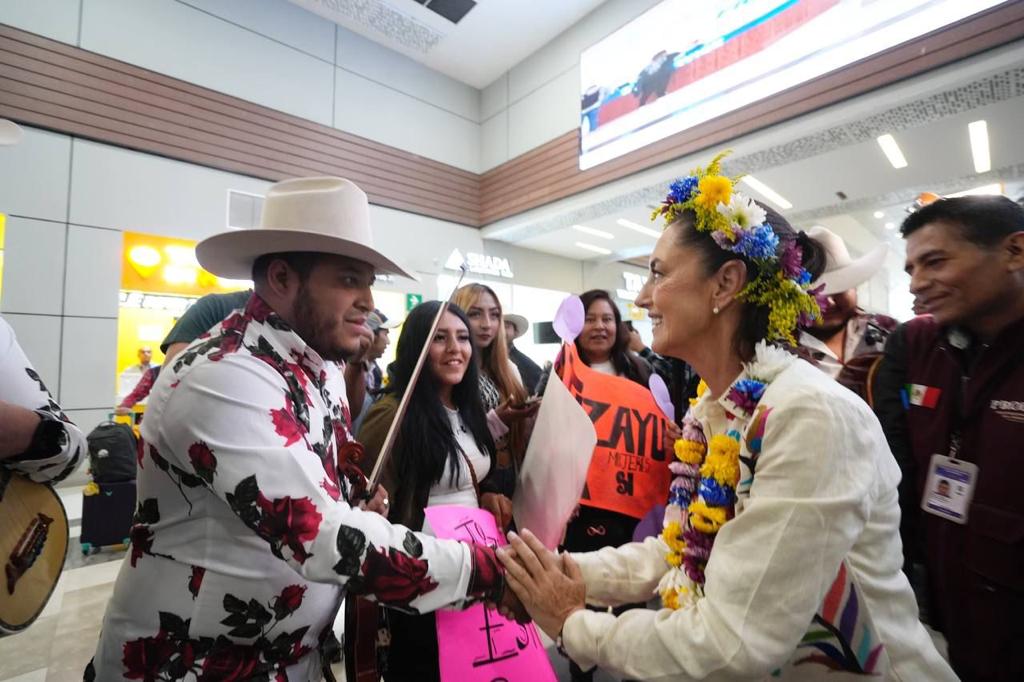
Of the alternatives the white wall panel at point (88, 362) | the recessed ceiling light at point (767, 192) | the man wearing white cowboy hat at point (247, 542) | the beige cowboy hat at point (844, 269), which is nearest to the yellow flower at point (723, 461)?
the man wearing white cowboy hat at point (247, 542)

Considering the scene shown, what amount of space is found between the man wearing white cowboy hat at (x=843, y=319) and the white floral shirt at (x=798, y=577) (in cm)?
138

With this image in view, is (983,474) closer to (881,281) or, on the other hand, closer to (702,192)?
(702,192)

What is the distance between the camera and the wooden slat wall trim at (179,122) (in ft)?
18.1

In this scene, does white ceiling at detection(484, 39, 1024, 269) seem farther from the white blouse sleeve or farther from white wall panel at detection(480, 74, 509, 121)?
the white blouse sleeve

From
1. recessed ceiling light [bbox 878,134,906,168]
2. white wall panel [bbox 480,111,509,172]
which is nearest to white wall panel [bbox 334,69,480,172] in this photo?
white wall panel [bbox 480,111,509,172]

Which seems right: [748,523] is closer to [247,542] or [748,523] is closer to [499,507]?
[247,542]

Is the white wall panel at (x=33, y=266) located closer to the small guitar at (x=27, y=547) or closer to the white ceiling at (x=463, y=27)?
the white ceiling at (x=463, y=27)

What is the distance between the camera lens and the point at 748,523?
35.9 inches

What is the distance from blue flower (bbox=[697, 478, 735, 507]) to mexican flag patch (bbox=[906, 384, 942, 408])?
1015 millimetres

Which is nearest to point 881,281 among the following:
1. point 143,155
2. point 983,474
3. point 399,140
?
point 399,140

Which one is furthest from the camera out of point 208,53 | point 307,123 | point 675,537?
point 307,123

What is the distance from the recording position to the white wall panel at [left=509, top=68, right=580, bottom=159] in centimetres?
841

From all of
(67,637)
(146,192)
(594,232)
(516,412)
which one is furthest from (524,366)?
(594,232)

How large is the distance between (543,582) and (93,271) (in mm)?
6859
